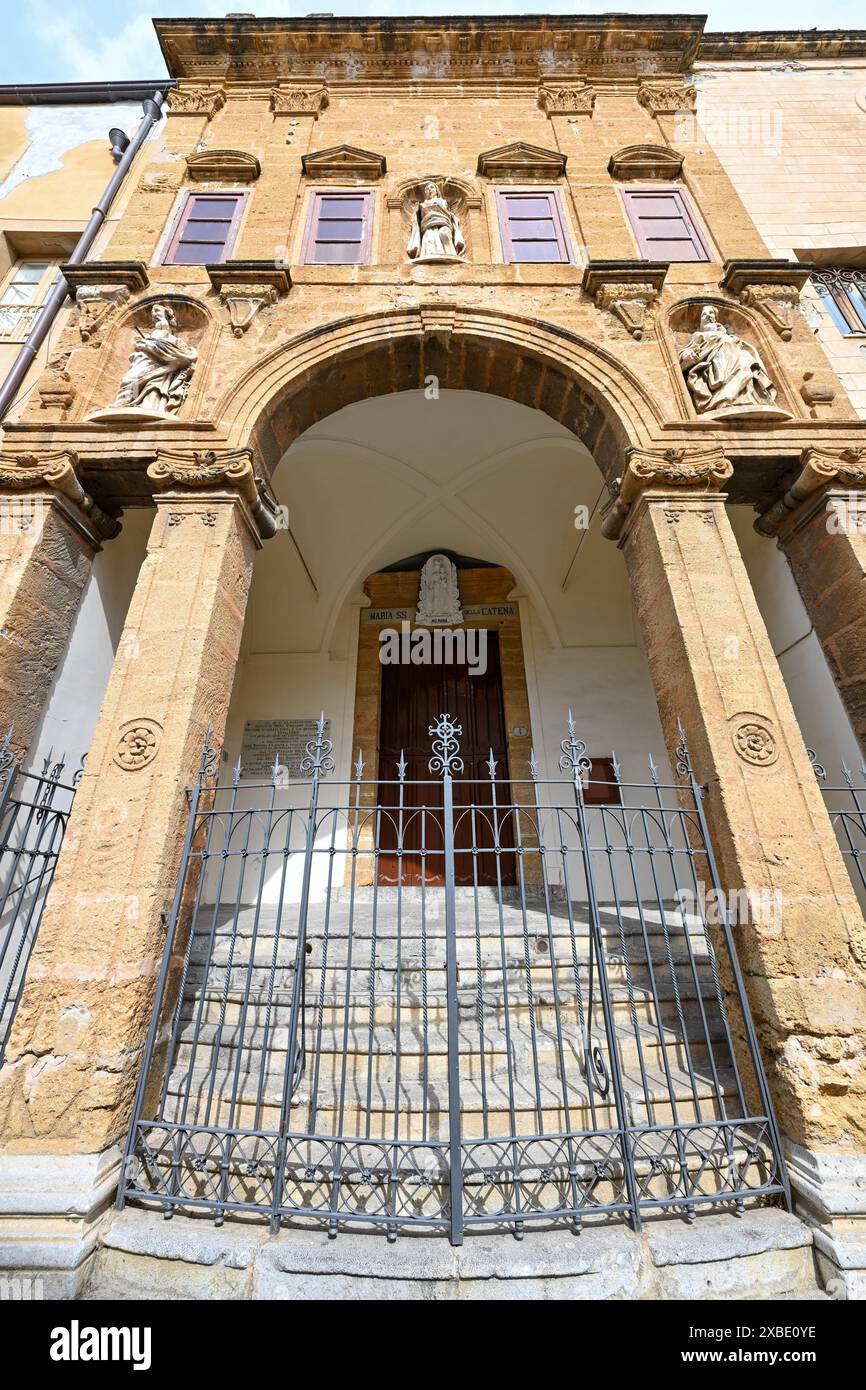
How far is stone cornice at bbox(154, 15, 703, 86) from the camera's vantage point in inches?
309

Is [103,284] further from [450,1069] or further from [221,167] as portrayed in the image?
[450,1069]

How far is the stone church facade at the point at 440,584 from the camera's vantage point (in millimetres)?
2785

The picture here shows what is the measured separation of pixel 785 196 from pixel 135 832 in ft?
32.6

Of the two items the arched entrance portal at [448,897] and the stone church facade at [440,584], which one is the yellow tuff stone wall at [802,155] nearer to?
the stone church facade at [440,584]

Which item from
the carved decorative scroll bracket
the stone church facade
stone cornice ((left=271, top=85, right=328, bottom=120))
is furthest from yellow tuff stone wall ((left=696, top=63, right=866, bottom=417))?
the carved decorative scroll bracket

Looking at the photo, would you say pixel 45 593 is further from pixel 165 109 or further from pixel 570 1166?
pixel 165 109

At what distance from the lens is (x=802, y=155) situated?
7.51 meters

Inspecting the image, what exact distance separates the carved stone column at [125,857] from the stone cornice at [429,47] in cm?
746

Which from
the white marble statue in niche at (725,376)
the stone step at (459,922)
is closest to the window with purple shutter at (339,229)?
the white marble statue in niche at (725,376)

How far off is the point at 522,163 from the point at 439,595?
17.7ft

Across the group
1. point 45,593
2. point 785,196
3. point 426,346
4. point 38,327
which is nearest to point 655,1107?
point 45,593

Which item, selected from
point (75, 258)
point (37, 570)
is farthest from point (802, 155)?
point (37, 570)

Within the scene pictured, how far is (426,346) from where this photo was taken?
5680mm

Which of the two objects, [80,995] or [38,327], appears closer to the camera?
[80,995]
